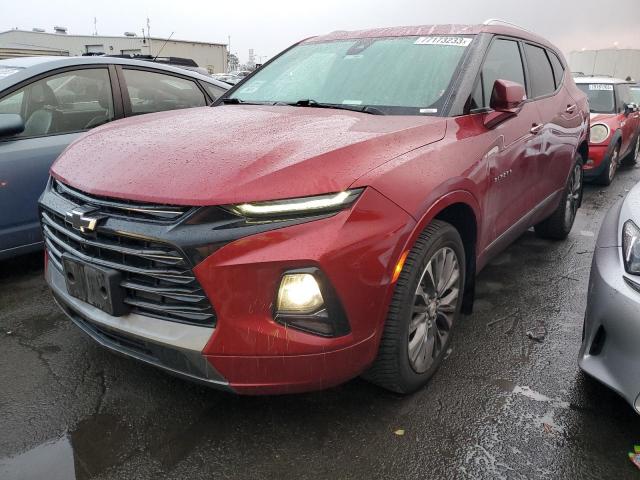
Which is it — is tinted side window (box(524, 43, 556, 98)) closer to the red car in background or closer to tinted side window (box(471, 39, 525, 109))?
tinted side window (box(471, 39, 525, 109))

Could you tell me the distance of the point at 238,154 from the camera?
1.96 metres

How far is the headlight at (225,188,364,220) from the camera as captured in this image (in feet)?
5.79

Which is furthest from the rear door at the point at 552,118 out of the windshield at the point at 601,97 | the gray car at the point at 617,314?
the windshield at the point at 601,97

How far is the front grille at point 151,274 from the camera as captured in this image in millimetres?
1778

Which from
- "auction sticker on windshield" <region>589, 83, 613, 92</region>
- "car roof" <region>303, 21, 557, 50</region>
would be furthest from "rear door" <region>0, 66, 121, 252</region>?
"auction sticker on windshield" <region>589, 83, 613, 92</region>

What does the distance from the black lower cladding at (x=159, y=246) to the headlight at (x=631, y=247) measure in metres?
1.31

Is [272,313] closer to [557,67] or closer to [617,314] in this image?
[617,314]

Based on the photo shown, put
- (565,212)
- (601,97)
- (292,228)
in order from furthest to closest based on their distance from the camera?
(601,97) < (565,212) < (292,228)

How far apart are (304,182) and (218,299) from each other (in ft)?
1.68

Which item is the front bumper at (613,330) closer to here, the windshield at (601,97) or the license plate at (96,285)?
the license plate at (96,285)

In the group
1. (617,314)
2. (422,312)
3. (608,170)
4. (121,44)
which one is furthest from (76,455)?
(121,44)

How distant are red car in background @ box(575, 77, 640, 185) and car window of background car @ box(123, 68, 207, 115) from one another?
507cm

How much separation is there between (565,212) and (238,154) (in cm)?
356

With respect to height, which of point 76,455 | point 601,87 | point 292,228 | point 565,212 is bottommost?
point 76,455
